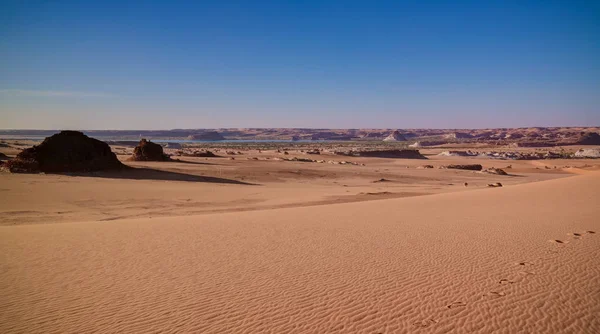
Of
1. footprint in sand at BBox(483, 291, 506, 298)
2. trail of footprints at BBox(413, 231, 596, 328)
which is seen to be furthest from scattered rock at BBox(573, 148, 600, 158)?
footprint in sand at BBox(483, 291, 506, 298)

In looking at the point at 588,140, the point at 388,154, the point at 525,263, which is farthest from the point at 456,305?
the point at 588,140

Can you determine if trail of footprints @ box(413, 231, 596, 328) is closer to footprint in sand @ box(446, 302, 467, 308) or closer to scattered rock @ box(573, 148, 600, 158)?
footprint in sand @ box(446, 302, 467, 308)

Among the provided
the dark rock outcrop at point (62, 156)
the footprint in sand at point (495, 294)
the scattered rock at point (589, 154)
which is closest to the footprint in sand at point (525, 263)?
the footprint in sand at point (495, 294)

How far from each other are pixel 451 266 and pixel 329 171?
1066 inches

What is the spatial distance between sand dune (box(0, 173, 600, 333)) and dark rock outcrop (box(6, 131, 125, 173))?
14.2 m

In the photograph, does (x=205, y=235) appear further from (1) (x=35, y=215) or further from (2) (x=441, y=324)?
(1) (x=35, y=215)

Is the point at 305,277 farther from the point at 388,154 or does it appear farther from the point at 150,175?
the point at 388,154

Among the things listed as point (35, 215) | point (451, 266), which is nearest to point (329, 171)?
point (35, 215)

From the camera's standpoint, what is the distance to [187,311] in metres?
4.69

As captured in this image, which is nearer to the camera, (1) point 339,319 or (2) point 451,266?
(1) point 339,319

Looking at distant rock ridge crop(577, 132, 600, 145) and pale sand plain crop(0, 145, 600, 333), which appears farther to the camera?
distant rock ridge crop(577, 132, 600, 145)

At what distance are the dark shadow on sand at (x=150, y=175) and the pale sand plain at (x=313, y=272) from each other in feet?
32.0

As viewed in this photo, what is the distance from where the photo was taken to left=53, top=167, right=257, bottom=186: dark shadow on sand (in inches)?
896

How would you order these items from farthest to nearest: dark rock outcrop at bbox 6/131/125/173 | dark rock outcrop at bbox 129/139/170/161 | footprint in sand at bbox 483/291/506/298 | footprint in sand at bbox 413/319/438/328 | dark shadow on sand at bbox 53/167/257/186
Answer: dark rock outcrop at bbox 129/139/170/161, dark shadow on sand at bbox 53/167/257/186, dark rock outcrop at bbox 6/131/125/173, footprint in sand at bbox 483/291/506/298, footprint in sand at bbox 413/319/438/328
